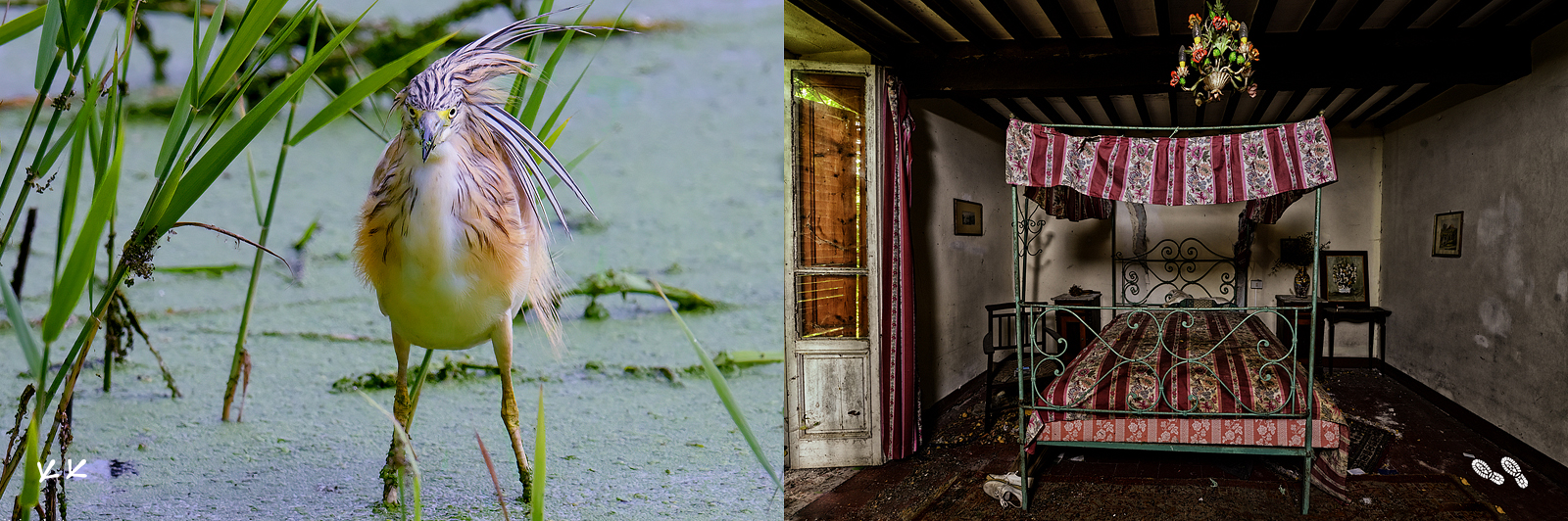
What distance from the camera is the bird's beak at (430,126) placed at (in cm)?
86

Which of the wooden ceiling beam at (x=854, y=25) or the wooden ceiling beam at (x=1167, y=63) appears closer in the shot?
the wooden ceiling beam at (x=854, y=25)

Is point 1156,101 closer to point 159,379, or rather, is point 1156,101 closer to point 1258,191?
point 1258,191

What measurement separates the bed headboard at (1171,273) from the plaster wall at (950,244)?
1169 mm

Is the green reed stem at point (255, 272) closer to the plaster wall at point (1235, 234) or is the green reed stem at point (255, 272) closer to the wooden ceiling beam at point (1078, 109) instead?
the wooden ceiling beam at point (1078, 109)

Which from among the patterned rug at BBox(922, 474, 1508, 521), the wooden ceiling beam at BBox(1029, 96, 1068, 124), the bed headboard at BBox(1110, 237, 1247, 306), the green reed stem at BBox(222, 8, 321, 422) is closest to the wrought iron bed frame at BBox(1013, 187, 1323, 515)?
Result: the bed headboard at BBox(1110, 237, 1247, 306)

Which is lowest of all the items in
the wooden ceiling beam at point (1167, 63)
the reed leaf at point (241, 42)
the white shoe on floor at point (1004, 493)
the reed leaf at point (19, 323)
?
the white shoe on floor at point (1004, 493)

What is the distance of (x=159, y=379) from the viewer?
1302 mm

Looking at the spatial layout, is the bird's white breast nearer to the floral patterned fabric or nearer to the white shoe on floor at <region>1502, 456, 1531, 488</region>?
the floral patterned fabric

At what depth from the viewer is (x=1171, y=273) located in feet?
19.7

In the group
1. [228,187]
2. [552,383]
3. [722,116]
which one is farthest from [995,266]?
[228,187]

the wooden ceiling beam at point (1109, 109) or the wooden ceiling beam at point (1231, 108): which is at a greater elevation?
the wooden ceiling beam at point (1109, 109)

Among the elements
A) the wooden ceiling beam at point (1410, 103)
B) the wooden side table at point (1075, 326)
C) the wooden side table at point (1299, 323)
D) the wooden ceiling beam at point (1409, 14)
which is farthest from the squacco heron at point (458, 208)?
the wooden side table at point (1299, 323)

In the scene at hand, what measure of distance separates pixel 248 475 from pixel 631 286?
0.70 m

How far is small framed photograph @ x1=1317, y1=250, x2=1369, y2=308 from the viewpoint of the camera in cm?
555
